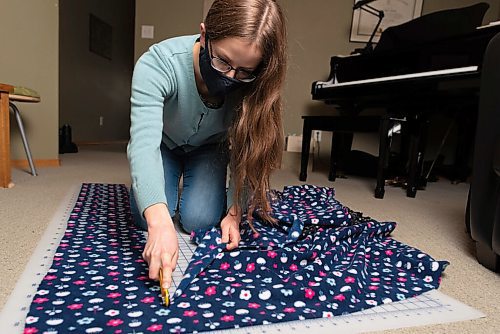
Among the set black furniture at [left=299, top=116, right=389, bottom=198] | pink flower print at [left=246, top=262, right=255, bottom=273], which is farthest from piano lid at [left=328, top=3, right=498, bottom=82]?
pink flower print at [left=246, top=262, right=255, bottom=273]

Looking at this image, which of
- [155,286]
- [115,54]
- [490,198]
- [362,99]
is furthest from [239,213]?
[115,54]

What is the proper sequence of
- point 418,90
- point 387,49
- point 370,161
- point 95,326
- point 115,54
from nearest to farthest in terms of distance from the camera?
point 95,326
point 418,90
point 387,49
point 370,161
point 115,54

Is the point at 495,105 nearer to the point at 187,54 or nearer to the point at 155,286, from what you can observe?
the point at 187,54

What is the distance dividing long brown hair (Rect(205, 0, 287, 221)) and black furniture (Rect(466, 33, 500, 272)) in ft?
1.71

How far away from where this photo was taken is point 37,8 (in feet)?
7.22

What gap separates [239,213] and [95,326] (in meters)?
0.48

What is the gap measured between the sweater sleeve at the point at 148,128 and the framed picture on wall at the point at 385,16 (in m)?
2.61

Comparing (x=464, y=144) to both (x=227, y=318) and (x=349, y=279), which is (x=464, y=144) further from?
(x=227, y=318)

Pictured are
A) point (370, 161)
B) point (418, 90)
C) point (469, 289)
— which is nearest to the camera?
point (469, 289)

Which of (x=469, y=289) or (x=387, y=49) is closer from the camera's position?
(x=469, y=289)

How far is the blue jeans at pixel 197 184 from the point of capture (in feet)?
3.71

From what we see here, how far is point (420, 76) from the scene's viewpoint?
201 cm

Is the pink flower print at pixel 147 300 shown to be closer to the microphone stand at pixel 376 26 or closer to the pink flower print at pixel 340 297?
the pink flower print at pixel 340 297

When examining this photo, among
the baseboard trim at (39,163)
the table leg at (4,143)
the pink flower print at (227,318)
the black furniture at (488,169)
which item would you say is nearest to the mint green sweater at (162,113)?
the pink flower print at (227,318)
